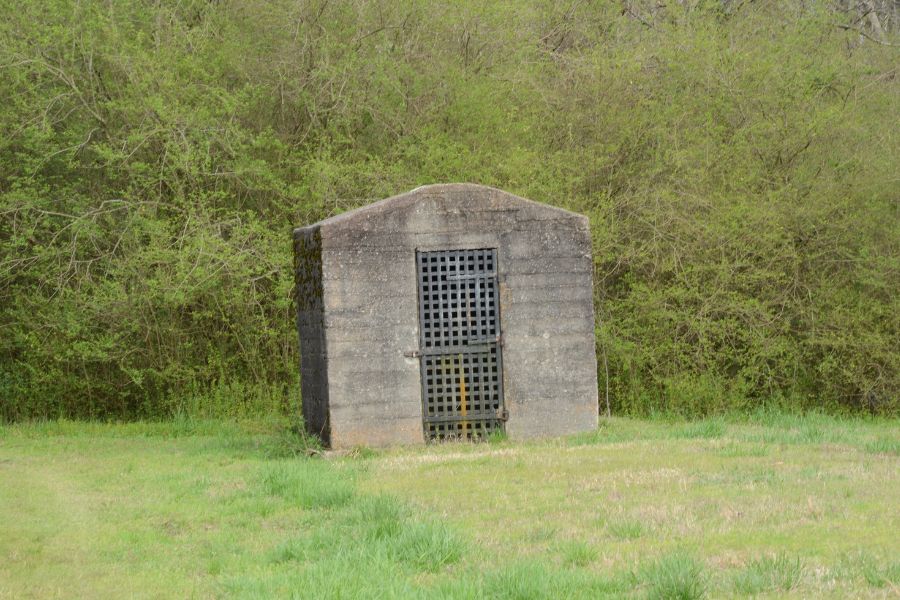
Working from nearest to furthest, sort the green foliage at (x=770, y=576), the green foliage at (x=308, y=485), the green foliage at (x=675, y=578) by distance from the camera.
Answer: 1. the green foliage at (x=675, y=578)
2. the green foliage at (x=770, y=576)
3. the green foliage at (x=308, y=485)

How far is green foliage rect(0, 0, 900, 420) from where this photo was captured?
16.0m

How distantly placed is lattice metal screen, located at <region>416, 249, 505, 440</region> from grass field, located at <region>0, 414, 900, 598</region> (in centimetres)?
46

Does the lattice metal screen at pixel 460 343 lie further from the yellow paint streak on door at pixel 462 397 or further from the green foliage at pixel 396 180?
the green foliage at pixel 396 180

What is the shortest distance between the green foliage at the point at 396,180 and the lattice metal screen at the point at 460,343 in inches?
154

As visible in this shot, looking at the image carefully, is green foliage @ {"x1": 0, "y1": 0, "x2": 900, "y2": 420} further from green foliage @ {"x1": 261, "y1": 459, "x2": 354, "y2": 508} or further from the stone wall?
green foliage @ {"x1": 261, "y1": 459, "x2": 354, "y2": 508}

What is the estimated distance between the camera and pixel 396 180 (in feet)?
53.8

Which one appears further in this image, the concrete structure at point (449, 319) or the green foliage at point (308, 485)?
the concrete structure at point (449, 319)

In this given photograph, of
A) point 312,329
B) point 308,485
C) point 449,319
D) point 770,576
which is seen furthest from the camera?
point 312,329

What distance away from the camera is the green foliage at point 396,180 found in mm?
15977

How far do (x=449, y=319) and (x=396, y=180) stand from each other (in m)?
4.52

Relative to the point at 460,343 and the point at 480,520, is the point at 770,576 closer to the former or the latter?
the point at 480,520

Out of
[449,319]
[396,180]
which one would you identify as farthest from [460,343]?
[396,180]

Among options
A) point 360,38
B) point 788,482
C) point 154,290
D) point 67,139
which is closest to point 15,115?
point 67,139

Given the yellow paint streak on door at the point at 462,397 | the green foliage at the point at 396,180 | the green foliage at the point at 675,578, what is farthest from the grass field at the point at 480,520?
the green foliage at the point at 396,180
